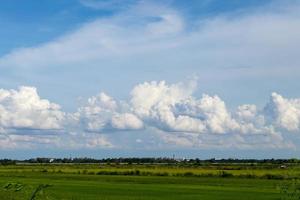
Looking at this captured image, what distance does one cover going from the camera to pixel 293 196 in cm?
1210

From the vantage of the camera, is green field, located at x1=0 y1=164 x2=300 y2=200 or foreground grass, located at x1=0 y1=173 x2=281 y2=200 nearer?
green field, located at x1=0 y1=164 x2=300 y2=200

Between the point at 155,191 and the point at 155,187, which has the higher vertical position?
the point at 155,187

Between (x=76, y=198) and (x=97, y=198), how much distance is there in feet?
6.45

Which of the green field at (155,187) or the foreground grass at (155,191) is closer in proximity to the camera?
the green field at (155,187)

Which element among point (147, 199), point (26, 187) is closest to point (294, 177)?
point (26, 187)

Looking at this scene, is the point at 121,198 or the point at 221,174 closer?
the point at 121,198

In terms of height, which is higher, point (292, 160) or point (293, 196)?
point (292, 160)

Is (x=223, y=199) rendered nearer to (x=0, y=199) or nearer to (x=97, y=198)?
(x=97, y=198)

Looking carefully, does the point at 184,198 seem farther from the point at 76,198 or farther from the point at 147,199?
the point at 76,198

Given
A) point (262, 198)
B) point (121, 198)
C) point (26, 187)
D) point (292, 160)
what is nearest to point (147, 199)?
point (121, 198)

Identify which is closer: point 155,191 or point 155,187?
point 155,191

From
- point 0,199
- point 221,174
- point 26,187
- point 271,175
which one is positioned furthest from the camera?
point 221,174

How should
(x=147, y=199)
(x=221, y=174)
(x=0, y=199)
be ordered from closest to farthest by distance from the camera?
(x=0, y=199) < (x=147, y=199) < (x=221, y=174)

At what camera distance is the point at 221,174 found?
379ft
